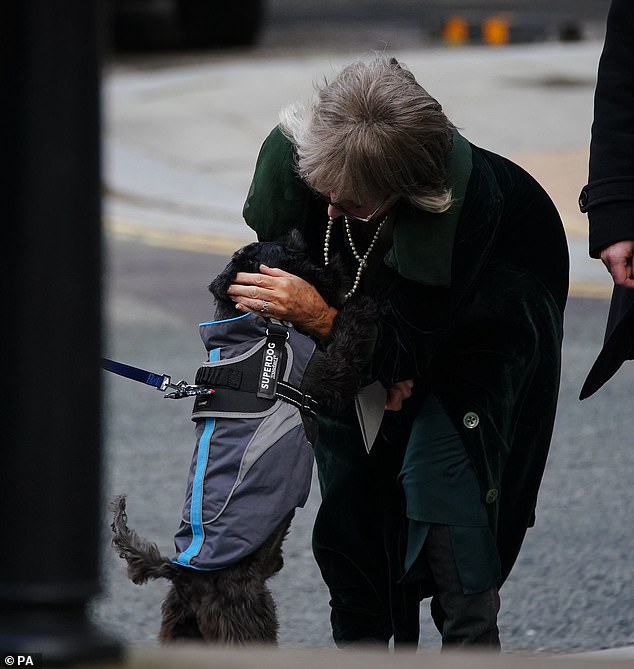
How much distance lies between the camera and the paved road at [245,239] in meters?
4.30

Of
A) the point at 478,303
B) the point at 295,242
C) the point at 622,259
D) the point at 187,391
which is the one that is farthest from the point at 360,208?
the point at 622,259

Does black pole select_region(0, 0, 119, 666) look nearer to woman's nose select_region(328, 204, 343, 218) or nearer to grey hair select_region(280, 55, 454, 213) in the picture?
grey hair select_region(280, 55, 454, 213)

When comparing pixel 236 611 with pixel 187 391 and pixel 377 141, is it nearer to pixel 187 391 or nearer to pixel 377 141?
pixel 187 391

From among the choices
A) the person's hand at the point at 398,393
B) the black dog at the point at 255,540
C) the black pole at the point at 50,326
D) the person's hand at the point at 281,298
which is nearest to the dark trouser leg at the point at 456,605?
the person's hand at the point at 398,393

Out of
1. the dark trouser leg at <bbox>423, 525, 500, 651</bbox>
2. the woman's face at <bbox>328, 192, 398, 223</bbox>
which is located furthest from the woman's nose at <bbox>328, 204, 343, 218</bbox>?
the dark trouser leg at <bbox>423, 525, 500, 651</bbox>

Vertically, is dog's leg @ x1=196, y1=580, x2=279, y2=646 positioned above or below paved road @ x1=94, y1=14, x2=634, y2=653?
above

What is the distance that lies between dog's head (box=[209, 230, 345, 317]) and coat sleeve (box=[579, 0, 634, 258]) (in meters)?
0.64

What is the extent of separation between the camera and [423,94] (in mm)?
2969

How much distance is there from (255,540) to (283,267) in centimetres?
59

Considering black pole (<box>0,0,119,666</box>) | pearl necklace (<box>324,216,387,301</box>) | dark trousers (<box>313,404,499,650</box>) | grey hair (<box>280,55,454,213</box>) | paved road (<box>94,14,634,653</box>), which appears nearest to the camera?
black pole (<box>0,0,119,666</box>)

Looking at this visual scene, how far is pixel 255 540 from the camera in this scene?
2.93 m

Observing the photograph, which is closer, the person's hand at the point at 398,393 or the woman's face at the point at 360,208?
the woman's face at the point at 360,208

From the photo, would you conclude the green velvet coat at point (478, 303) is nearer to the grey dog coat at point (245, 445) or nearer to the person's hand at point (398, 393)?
the person's hand at point (398, 393)

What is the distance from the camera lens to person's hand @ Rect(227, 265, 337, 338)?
2.98 meters
